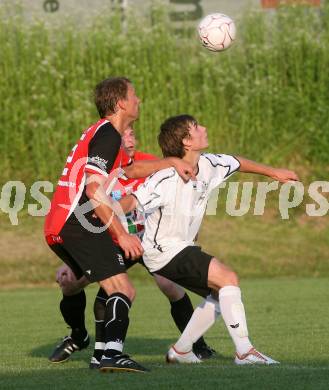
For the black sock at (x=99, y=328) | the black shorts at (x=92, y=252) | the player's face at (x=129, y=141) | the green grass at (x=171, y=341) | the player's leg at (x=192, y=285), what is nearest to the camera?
the green grass at (x=171, y=341)

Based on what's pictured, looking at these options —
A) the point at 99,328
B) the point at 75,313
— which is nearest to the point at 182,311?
the point at 75,313

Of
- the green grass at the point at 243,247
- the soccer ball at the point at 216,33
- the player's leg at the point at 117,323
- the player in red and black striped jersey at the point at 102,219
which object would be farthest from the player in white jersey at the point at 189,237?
the green grass at the point at 243,247

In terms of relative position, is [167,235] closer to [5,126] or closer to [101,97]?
[101,97]

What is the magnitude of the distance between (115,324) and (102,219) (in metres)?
0.71

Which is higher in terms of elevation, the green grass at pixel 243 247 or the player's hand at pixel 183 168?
the player's hand at pixel 183 168

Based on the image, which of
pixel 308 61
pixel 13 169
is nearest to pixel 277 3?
pixel 308 61

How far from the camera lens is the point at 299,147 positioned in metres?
21.9

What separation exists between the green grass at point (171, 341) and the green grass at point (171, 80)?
475cm

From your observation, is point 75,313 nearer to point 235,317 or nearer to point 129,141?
point 129,141

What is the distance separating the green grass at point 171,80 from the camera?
851 inches

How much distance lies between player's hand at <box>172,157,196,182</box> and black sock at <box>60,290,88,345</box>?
1647 millimetres

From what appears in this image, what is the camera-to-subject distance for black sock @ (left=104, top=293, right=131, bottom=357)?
23.1 feet

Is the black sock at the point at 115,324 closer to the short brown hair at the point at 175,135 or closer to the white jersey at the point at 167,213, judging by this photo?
the white jersey at the point at 167,213

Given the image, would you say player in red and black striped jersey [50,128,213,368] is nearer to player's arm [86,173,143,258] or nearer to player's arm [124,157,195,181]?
player's arm [124,157,195,181]
